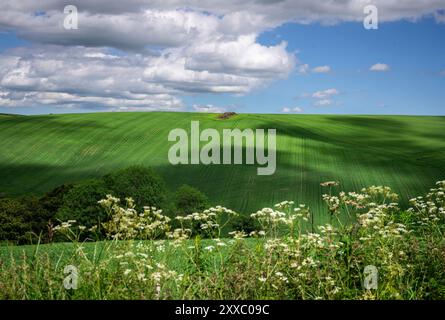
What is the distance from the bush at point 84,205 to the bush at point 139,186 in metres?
1.15

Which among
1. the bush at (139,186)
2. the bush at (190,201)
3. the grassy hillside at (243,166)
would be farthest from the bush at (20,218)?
the grassy hillside at (243,166)

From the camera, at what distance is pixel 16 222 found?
1688 inches

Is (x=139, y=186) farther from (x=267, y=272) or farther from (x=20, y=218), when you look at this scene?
(x=267, y=272)

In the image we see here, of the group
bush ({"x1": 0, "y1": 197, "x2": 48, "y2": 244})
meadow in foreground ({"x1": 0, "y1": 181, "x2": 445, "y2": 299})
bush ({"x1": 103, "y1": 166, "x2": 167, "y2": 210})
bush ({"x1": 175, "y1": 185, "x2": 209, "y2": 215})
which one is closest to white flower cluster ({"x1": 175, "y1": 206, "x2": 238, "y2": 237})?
meadow in foreground ({"x1": 0, "y1": 181, "x2": 445, "y2": 299})

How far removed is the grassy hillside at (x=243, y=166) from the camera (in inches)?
2215

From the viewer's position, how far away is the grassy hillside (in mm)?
56250

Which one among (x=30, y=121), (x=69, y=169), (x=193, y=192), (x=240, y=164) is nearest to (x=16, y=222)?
(x=193, y=192)

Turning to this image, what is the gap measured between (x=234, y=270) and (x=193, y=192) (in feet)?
145

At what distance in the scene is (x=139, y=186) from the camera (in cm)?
4431

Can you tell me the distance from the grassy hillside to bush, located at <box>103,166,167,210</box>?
30.8 ft

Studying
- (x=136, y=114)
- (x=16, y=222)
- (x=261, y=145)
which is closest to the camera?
→ (x=16, y=222)

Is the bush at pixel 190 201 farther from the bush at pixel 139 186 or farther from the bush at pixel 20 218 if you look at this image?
the bush at pixel 20 218

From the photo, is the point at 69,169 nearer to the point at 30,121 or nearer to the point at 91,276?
the point at 30,121

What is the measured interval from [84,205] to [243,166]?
25.8 m
